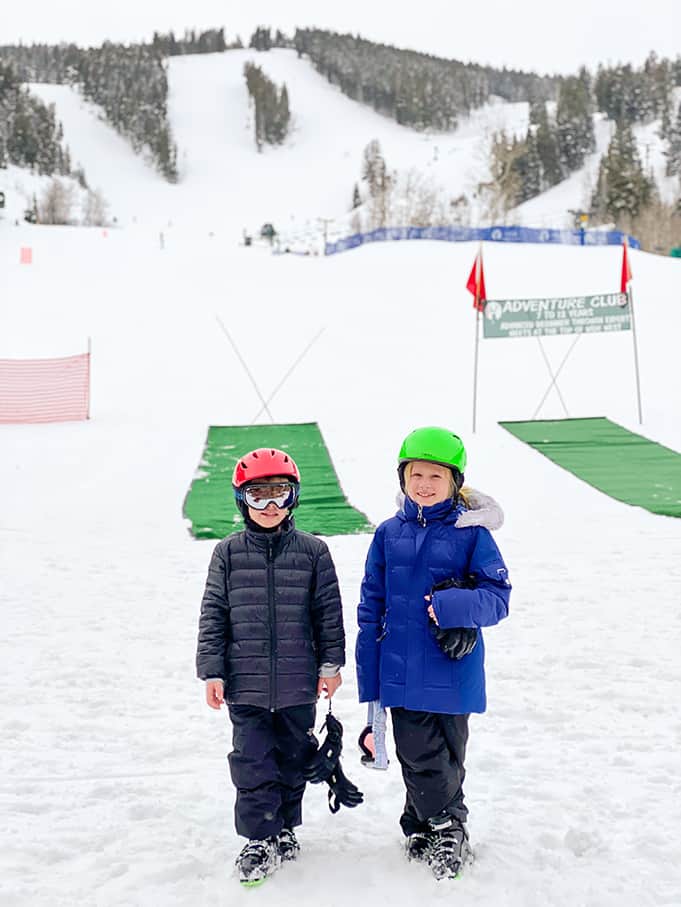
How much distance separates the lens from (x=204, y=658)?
3.03m

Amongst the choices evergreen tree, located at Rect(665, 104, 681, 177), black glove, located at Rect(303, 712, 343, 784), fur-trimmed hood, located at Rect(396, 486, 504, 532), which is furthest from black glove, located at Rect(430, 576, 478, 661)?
evergreen tree, located at Rect(665, 104, 681, 177)

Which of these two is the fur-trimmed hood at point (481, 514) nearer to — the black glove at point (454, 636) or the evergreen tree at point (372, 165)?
the black glove at point (454, 636)

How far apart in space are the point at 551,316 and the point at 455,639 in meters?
12.4

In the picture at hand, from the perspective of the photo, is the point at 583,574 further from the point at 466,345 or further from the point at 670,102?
the point at 670,102

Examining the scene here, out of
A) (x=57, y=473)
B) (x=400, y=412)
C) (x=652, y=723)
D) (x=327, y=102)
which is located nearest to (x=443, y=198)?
(x=327, y=102)

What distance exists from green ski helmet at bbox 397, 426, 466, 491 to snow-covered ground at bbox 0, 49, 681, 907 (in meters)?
1.39

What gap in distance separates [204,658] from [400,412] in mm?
14334

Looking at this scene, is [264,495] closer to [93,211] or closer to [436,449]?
[436,449]

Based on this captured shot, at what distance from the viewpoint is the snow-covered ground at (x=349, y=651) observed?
3094 millimetres

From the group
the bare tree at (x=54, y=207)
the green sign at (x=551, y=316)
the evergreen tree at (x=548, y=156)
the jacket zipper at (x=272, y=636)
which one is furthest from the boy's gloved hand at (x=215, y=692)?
the evergreen tree at (x=548, y=156)

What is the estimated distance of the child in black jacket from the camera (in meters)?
3.05

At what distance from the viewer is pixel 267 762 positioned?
10.1ft

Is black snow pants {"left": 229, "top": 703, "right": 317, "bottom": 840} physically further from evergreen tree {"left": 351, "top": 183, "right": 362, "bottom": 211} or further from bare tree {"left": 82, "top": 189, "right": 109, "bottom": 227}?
evergreen tree {"left": 351, "top": 183, "right": 362, "bottom": 211}

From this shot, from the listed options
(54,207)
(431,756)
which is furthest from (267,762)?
(54,207)
